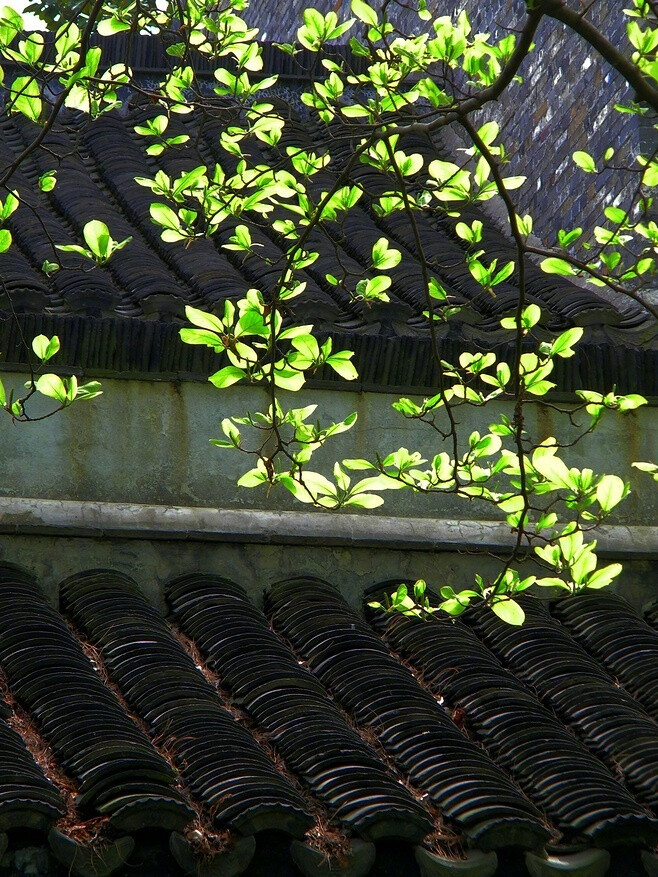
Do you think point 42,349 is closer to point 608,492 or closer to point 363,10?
point 363,10

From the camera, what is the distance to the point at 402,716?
4258mm

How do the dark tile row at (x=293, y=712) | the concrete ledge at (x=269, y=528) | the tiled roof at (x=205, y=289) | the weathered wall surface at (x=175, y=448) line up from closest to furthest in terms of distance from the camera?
the dark tile row at (x=293, y=712)
the concrete ledge at (x=269, y=528)
the weathered wall surface at (x=175, y=448)
the tiled roof at (x=205, y=289)

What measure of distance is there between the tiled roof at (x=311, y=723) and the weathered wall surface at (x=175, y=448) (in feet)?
1.54

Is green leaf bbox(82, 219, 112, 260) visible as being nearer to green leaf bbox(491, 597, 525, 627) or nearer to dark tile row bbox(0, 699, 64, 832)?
dark tile row bbox(0, 699, 64, 832)

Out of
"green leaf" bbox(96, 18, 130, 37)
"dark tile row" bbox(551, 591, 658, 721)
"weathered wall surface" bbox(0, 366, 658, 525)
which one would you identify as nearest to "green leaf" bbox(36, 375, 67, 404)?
"green leaf" bbox(96, 18, 130, 37)

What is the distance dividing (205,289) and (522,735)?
2.82m

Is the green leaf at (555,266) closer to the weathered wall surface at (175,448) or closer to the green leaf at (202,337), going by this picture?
the green leaf at (202,337)

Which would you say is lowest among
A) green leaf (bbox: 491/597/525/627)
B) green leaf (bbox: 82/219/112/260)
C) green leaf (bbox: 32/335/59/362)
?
green leaf (bbox: 491/597/525/627)

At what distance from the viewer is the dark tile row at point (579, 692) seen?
13.8ft

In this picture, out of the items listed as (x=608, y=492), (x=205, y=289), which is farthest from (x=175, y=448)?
(x=608, y=492)

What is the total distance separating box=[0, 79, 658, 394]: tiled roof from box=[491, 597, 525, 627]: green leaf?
1.74 meters

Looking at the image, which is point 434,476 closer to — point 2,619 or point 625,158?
point 2,619

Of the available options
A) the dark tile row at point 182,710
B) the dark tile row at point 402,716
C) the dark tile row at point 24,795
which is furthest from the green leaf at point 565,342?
the dark tile row at point 24,795

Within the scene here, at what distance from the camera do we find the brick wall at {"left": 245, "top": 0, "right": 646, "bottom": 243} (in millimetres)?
7133
